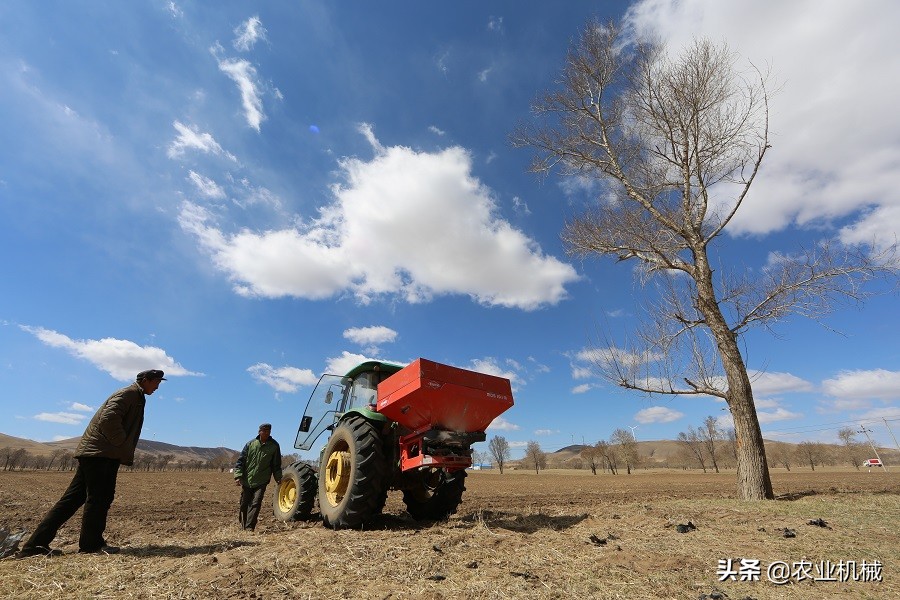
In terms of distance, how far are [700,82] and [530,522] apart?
1048cm

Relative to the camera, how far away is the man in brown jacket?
3924mm

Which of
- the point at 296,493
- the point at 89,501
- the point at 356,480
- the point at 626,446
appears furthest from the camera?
the point at 626,446

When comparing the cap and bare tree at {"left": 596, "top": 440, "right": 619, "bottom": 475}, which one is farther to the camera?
bare tree at {"left": 596, "top": 440, "right": 619, "bottom": 475}

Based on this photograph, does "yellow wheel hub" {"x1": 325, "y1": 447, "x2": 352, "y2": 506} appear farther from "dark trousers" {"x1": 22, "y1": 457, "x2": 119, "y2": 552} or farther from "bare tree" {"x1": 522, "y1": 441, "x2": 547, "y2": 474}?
"bare tree" {"x1": 522, "y1": 441, "x2": 547, "y2": 474}

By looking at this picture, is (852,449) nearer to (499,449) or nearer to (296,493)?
(499,449)

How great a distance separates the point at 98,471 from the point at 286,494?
3.49 meters

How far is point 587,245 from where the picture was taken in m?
10.7

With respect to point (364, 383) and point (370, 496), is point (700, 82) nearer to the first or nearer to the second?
point (364, 383)

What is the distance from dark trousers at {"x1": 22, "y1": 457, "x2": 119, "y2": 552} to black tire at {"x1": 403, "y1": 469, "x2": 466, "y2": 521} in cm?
351

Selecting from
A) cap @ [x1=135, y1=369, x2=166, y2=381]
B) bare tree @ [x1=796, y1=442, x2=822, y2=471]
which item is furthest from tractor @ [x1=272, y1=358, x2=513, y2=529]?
bare tree @ [x1=796, y1=442, x2=822, y2=471]

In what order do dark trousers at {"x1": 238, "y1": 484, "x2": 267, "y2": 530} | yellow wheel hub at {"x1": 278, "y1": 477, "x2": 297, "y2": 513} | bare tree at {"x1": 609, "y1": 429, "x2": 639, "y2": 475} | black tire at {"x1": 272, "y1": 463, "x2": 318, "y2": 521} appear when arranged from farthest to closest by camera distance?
bare tree at {"x1": 609, "y1": 429, "x2": 639, "y2": 475}
yellow wheel hub at {"x1": 278, "y1": 477, "x2": 297, "y2": 513}
black tire at {"x1": 272, "y1": 463, "x2": 318, "y2": 521}
dark trousers at {"x1": 238, "y1": 484, "x2": 267, "y2": 530}

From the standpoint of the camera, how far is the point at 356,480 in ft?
16.8

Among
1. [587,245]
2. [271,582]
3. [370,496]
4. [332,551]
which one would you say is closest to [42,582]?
[271,582]

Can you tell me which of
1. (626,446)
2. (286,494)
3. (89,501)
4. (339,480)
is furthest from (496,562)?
(626,446)
